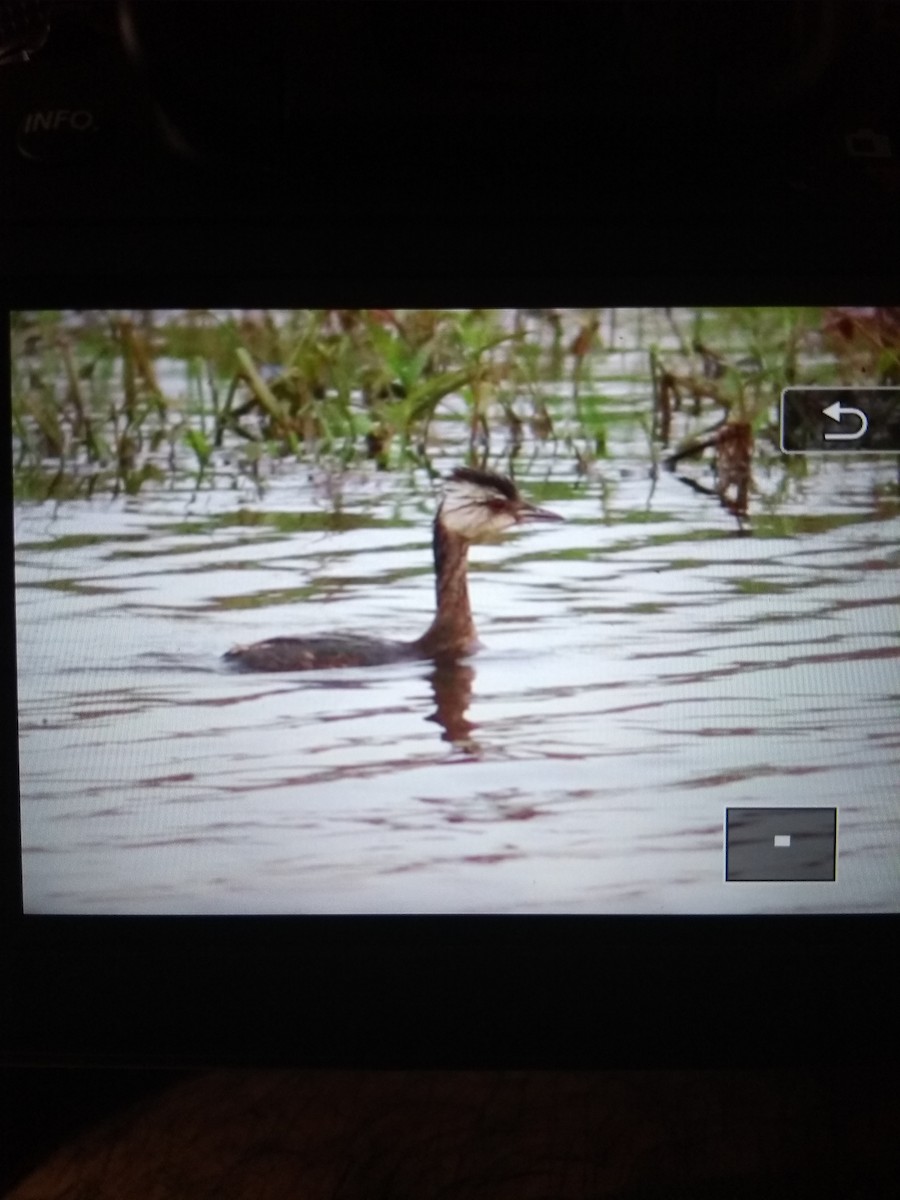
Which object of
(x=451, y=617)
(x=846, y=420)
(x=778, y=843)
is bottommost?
(x=778, y=843)

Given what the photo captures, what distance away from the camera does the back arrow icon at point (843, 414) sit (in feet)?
2.07

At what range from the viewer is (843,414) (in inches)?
24.8

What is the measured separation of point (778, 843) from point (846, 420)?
0.78 feet

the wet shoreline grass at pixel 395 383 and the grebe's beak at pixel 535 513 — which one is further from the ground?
the wet shoreline grass at pixel 395 383

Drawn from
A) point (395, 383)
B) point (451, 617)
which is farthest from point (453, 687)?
point (395, 383)

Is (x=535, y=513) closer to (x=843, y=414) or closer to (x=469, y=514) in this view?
(x=469, y=514)

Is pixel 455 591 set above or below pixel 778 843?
above

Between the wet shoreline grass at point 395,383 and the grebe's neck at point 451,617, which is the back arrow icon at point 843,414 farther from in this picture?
the grebe's neck at point 451,617

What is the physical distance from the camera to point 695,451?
2.07ft

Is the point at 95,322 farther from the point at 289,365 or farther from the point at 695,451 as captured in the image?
the point at 695,451

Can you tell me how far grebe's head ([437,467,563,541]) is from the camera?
0.62 metres

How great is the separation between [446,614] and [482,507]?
0.20 feet

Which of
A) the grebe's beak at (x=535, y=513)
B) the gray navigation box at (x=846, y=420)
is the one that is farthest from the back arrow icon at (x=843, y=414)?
the grebe's beak at (x=535, y=513)
